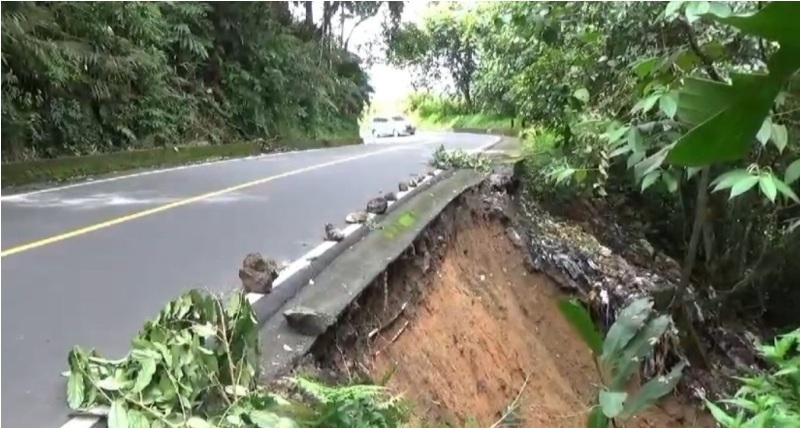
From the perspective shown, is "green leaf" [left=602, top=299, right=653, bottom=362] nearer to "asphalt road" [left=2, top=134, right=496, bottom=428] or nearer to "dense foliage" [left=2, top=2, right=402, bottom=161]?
"asphalt road" [left=2, top=134, right=496, bottom=428]

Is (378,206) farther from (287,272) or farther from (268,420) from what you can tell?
(268,420)

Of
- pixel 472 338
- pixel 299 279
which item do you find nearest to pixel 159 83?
pixel 472 338

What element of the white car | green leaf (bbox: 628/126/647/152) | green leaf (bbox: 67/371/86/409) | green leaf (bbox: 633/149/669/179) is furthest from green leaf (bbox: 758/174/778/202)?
the white car

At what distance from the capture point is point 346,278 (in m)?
6.55

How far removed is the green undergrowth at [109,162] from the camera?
13.6m

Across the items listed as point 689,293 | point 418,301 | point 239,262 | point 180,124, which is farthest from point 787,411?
point 180,124

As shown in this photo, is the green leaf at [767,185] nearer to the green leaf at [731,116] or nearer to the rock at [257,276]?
the green leaf at [731,116]

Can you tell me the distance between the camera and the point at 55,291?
6.18 m

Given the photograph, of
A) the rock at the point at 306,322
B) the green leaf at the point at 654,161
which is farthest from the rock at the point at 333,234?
the green leaf at the point at 654,161

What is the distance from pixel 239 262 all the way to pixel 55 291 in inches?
65.7

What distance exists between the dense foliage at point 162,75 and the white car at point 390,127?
796 centimetres

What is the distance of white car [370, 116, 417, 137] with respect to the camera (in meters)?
43.6

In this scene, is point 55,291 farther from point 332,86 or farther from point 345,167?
point 332,86

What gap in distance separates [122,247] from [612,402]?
5712 mm
